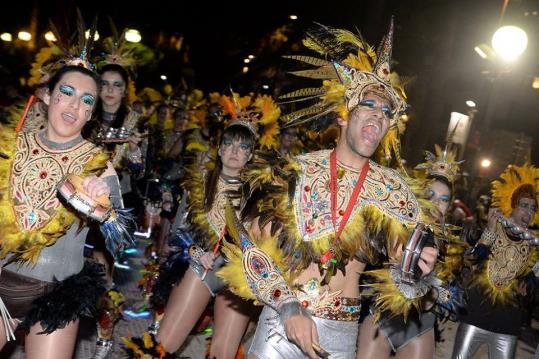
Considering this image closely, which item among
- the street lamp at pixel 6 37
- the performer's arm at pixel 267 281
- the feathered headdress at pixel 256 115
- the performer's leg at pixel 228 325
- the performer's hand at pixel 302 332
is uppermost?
the street lamp at pixel 6 37

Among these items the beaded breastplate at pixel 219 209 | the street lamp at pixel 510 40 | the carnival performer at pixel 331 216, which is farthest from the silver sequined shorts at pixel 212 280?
the street lamp at pixel 510 40

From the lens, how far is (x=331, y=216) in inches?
123

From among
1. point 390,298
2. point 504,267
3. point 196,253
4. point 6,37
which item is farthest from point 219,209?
point 6,37

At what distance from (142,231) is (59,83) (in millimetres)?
7442

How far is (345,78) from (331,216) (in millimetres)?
836

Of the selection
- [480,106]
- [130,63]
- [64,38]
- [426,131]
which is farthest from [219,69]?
[64,38]

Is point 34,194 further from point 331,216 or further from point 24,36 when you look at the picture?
point 24,36

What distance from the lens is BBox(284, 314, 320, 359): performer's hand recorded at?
2539mm

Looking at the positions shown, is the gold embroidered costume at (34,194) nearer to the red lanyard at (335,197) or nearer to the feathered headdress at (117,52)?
the red lanyard at (335,197)

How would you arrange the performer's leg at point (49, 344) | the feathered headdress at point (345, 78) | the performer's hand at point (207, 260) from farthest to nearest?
1. the performer's hand at point (207, 260)
2. the feathered headdress at point (345, 78)
3. the performer's leg at point (49, 344)

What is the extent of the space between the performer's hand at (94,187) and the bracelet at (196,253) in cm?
184

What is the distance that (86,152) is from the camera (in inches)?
123

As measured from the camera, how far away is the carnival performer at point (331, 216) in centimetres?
294

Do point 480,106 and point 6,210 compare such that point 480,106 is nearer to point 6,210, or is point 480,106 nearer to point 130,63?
point 130,63
